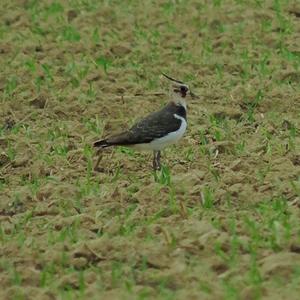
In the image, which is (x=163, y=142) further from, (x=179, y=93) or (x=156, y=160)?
(x=179, y=93)

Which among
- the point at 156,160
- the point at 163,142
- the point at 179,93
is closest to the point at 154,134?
the point at 163,142

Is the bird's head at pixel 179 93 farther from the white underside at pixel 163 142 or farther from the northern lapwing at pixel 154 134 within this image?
the white underside at pixel 163 142

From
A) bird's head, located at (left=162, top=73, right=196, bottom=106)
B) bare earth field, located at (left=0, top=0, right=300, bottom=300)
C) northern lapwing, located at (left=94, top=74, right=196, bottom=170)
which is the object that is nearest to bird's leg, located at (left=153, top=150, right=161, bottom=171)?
northern lapwing, located at (left=94, top=74, right=196, bottom=170)

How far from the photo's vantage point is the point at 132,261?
25.2 ft

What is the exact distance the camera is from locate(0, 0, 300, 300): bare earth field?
297 inches

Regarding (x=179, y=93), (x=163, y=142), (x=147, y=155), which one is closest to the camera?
(x=163, y=142)

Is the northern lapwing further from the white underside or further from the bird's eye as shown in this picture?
the bird's eye

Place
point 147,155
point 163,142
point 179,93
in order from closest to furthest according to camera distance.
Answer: point 163,142
point 179,93
point 147,155

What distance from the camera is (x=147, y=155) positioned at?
33.9 ft

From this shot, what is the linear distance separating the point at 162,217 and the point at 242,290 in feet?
5.11

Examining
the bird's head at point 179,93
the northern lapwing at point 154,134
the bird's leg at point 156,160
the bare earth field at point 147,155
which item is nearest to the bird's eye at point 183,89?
the bird's head at point 179,93

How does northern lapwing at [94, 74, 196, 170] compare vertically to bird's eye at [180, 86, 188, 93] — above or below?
below

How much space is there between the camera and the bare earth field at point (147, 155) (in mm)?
7547

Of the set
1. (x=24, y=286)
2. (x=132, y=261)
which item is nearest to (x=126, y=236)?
(x=132, y=261)
